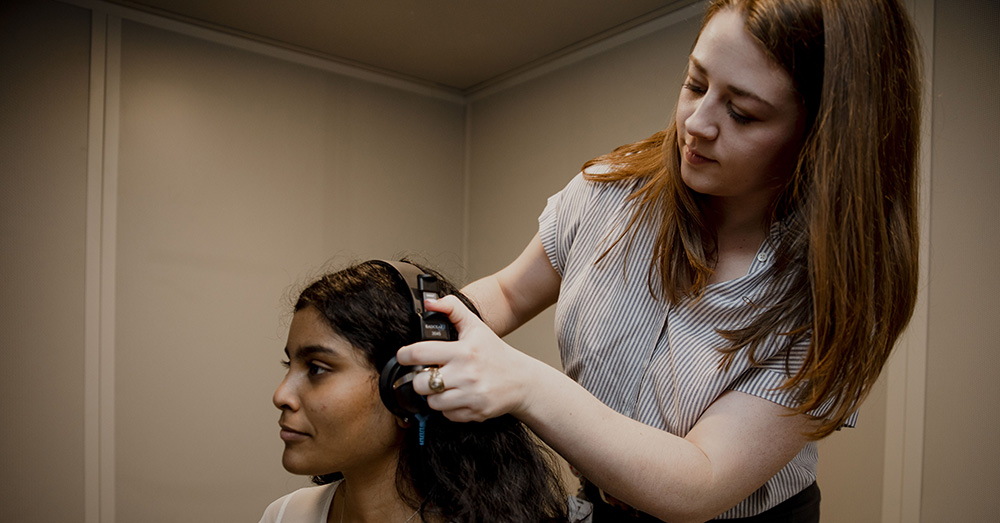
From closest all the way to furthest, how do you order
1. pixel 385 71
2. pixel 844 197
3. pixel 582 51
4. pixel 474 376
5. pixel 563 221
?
pixel 474 376 < pixel 844 197 < pixel 563 221 < pixel 582 51 < pixel 385 71

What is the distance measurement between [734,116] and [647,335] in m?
0.38

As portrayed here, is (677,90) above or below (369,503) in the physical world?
above

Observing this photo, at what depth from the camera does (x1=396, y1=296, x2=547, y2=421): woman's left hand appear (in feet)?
2.35

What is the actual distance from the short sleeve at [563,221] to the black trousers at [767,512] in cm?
44

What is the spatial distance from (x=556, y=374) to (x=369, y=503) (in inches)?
21.6

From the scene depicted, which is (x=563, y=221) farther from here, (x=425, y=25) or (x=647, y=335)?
(x=425, y=25)

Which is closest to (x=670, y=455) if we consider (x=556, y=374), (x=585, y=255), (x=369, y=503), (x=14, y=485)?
(x=556, y=374)

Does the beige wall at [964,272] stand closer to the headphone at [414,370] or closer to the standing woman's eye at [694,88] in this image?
the standing woman's eye at [694,88]

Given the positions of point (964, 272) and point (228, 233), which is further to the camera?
point (228, 233)

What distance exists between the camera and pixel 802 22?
0.83m

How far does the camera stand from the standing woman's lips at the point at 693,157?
3.07 feet

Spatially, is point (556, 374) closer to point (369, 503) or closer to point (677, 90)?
point (369, 503)

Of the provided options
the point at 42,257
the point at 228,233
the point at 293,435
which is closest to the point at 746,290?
the point at 293,435

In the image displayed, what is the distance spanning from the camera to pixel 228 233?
114 inches
